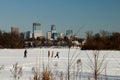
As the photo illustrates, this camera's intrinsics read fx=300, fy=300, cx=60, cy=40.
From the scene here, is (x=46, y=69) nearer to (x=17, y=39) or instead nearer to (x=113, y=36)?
(x=113, y=36)

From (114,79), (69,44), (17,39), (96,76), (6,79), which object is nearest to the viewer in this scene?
(69,44)

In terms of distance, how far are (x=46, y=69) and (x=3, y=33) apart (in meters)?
82.2

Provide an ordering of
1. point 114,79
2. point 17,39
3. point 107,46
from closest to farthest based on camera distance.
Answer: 1. point 114,79
2. point 107,46
3. point 17,39

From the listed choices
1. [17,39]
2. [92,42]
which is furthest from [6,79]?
[17,39]

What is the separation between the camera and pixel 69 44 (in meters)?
3.04

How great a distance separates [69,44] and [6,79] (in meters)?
7.30

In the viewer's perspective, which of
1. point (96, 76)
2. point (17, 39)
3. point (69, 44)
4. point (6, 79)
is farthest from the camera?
point (17, 39)

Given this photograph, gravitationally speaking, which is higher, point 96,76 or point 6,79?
Result: point 96,76

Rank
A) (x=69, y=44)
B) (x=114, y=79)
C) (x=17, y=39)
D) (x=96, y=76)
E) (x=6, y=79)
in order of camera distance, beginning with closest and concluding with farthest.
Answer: (x=69, y=44) < (x=96, y=76) < (x=6, y=79) < (x=114, y=79) < (x=17, y=39)

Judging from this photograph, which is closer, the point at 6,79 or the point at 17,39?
the point at 6,79

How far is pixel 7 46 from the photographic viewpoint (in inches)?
3228

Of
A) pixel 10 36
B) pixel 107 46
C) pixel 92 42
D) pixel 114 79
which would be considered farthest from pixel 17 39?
pixel 92 42

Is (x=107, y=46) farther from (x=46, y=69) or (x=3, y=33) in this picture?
(x=46, y=69)

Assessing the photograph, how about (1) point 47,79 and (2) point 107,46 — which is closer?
(1) point 47,79
